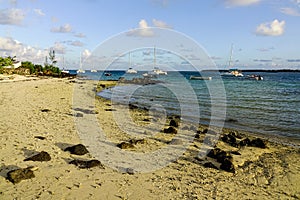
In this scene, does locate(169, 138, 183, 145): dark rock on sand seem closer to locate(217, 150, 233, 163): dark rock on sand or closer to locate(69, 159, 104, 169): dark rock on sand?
locate(217, 150, 233, 163): dark rock on sand

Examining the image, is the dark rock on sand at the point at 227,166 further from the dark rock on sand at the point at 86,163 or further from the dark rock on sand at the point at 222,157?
the dark rock on sand at the point at 86,163

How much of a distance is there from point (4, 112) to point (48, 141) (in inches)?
290

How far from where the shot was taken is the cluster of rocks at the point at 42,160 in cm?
697

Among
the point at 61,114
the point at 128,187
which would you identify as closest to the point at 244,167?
the point at 128,187

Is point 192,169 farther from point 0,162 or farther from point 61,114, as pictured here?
point 61,114

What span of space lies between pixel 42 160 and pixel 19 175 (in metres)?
1.31

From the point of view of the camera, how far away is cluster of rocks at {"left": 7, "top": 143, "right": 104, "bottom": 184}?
697cm

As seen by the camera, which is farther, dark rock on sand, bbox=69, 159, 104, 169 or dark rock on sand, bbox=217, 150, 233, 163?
dark rock on sand, bbox=217, 150, 233, 163

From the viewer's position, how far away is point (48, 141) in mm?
10414

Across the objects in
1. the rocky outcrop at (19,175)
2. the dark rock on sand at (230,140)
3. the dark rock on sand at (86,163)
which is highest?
the rocky outcrop at (19,175)

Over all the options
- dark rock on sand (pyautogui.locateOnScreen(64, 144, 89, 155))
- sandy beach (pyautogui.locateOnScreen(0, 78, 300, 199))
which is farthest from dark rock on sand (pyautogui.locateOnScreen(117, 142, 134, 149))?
dark rock on sand (pyautogui.locateOnScreen(64, 144, 89, 155))

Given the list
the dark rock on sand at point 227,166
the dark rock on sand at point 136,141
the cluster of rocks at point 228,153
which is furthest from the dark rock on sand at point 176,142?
the dark rock on sand at point 227,166

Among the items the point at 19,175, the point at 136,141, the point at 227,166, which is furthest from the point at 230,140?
the point at 19,175

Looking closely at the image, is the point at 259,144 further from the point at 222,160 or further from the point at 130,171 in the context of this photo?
the point at 130,171
